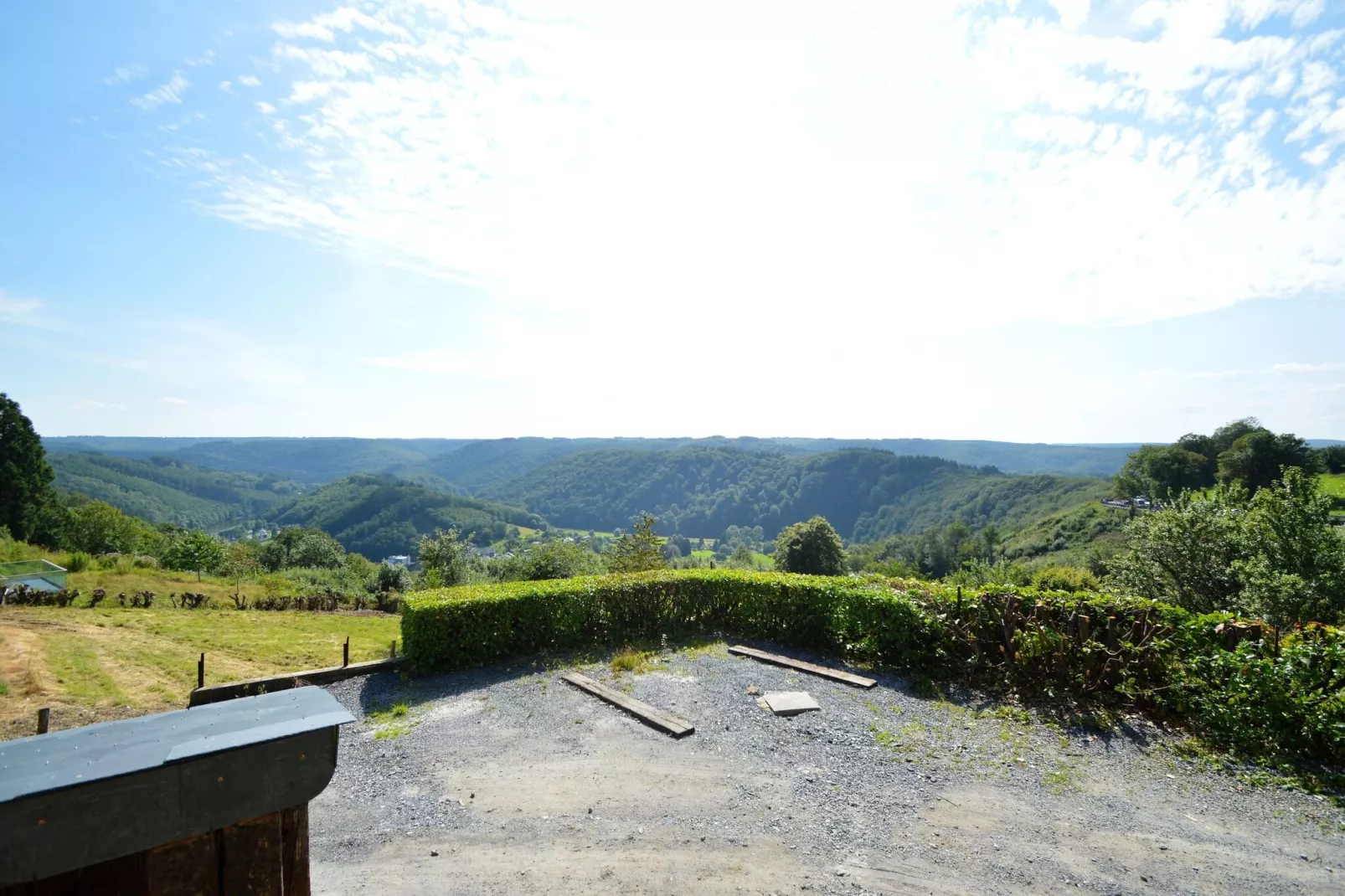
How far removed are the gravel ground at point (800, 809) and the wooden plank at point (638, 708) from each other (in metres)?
0.14

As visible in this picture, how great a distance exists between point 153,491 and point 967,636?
194 meters

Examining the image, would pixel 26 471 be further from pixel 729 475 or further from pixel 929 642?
pixel 729 475

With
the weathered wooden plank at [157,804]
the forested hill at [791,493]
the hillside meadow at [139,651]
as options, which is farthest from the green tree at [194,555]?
the forested hill at [791,493]

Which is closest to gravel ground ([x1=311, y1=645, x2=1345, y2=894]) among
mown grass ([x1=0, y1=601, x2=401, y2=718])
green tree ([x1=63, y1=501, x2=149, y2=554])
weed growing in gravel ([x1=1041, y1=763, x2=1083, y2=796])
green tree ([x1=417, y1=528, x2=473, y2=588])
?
weed growing in gravel ([x1=1041, y1=763, x2=1083, y2=796])

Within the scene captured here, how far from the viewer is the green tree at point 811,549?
47562 millimetres

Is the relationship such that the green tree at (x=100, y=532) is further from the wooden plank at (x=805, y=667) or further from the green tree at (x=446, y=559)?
the wooden plank at (x=805, y=667)

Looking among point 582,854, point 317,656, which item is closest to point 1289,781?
point 582,854

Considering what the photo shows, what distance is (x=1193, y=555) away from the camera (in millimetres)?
15375

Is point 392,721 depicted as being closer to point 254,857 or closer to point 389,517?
point 254,857

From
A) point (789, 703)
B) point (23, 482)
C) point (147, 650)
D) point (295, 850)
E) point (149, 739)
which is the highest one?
point (23, 482)

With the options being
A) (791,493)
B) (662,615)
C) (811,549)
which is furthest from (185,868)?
(791,493)

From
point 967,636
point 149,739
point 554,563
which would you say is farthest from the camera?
point 554,563

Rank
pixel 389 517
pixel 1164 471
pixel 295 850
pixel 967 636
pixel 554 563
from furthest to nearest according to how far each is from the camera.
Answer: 1. pixel 389 517
2. pixel 1164 471
3. pixel 554 563
4. pixel 967 636
5. pixel 295 850

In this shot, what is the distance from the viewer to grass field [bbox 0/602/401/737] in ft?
30.8
